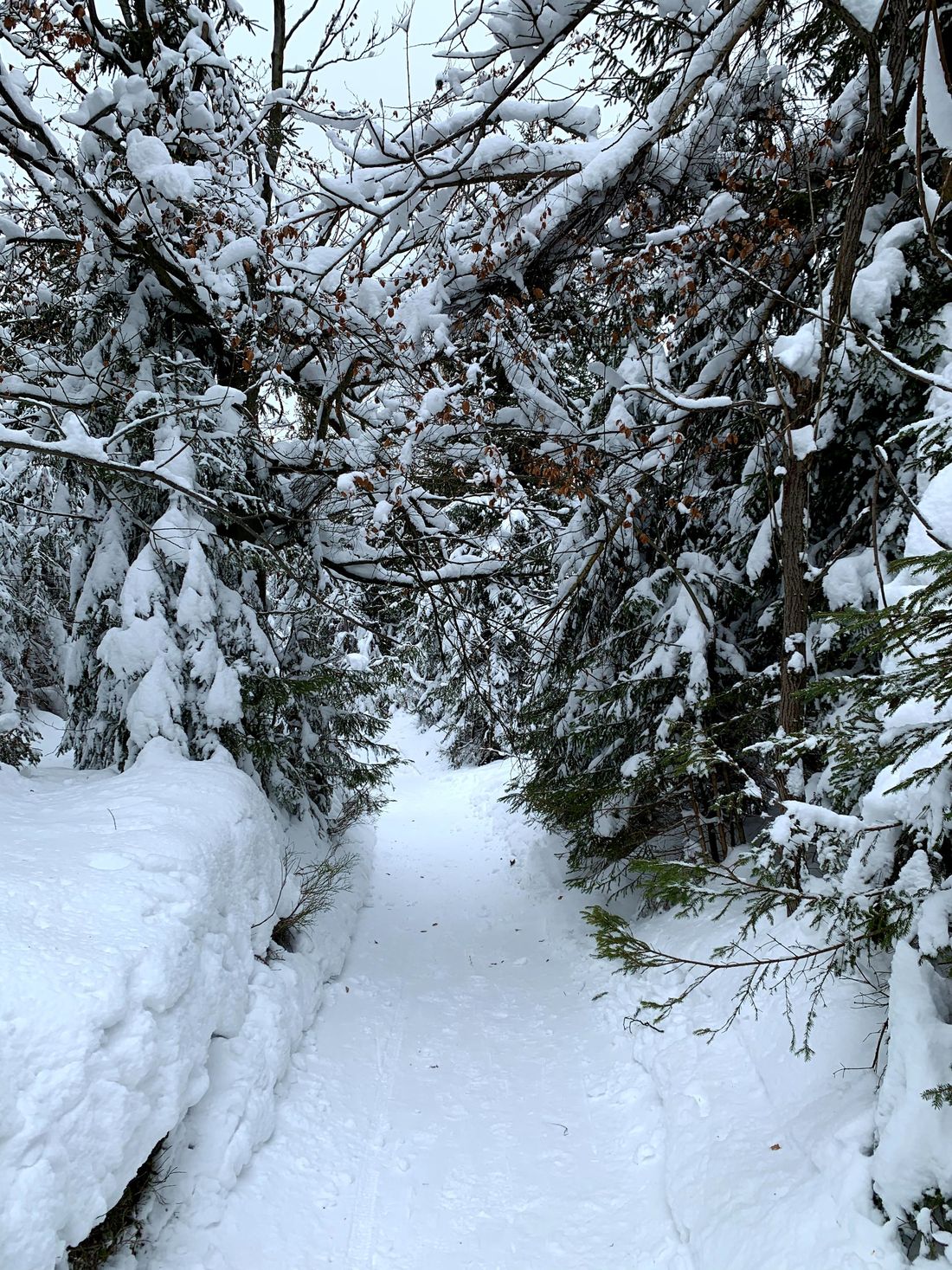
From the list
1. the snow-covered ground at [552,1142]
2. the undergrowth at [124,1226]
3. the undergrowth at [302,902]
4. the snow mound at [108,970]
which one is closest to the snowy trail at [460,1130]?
the snow-covered ground at [552,1142]

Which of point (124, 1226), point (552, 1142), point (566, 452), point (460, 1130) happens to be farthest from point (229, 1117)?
point (566, 452)

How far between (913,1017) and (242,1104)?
11.7 feet

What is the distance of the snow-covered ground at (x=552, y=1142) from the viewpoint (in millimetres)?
3051

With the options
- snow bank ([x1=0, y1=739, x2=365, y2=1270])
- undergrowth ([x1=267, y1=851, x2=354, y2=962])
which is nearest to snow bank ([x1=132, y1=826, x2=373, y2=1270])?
snow bank ([x1=0, y1=739, x2=365, y2=1270])

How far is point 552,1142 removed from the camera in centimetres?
423

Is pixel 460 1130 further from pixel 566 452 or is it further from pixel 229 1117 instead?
pixel 566 452

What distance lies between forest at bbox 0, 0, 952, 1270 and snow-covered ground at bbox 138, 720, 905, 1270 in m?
0.12

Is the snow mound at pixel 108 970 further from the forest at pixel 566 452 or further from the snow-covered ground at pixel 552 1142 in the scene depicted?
the snow-covered ground at pixel 552 1142

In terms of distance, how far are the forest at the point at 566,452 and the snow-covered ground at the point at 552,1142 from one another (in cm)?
12

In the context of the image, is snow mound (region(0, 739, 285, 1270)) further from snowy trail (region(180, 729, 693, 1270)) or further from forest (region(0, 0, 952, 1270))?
snowy trail (region(180, 729, 693, 1270))

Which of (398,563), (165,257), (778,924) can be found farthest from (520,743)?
(165,257)

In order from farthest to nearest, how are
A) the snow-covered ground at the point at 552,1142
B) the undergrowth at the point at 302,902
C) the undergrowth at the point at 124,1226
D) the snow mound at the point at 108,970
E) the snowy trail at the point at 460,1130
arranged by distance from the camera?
1. the undergrowth at the point at 302,902
2. the snowy trail at the point at 460,1130
3. the snow-covered ground at the point at 552,1142
4. the undergrowth at the point at 124,1226
5. the snow mound at the point at 108,970

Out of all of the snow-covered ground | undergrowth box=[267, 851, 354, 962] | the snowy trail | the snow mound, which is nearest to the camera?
the snow mound

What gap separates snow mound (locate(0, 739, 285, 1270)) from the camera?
2.46 metres
